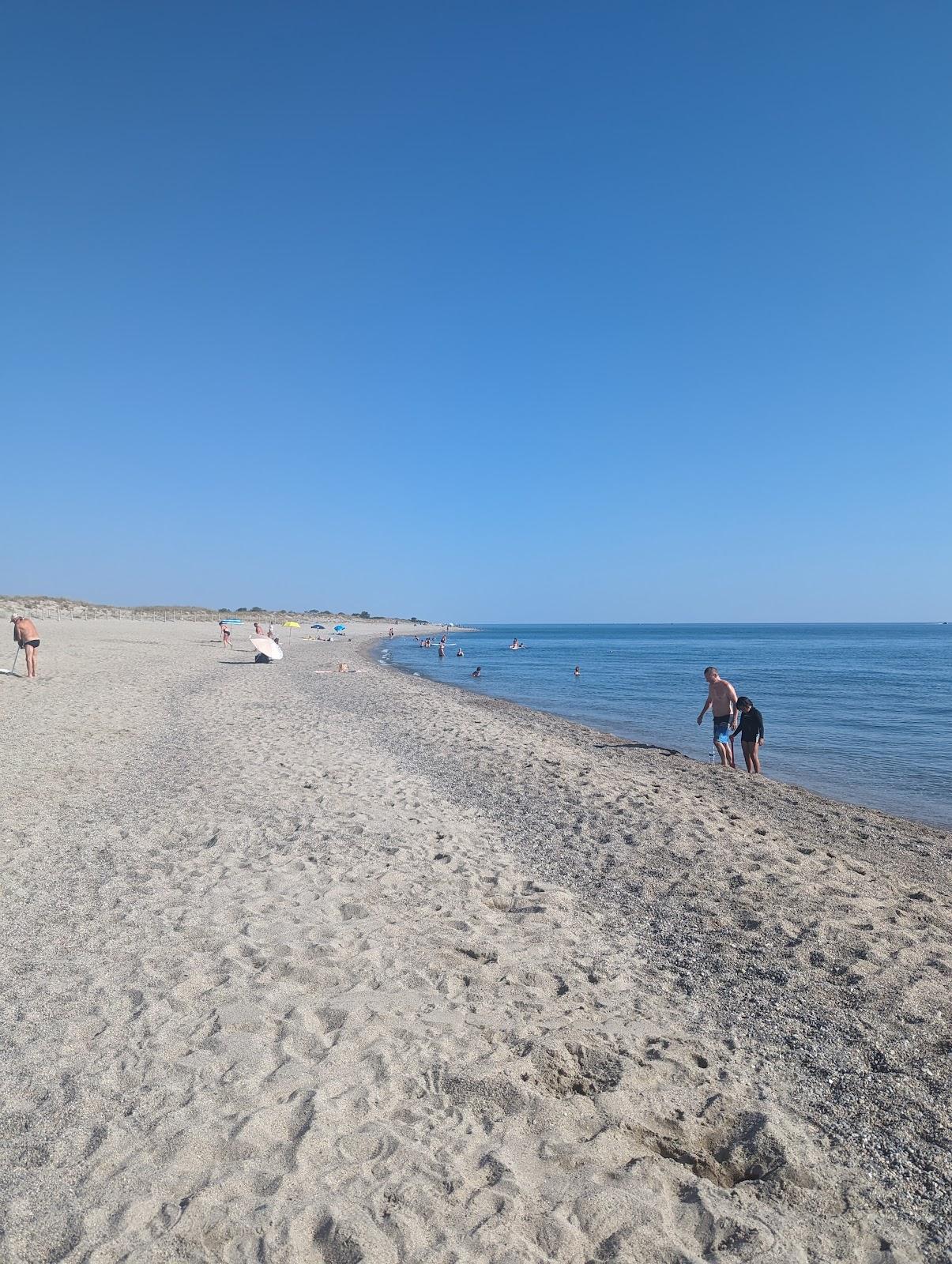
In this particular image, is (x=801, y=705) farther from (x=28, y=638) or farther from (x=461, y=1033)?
(x=28, y=638)

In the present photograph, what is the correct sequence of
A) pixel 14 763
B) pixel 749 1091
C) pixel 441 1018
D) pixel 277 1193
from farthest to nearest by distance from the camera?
1. pixel 14 763
2. pixel 441 1018
3. pixel 749 1091
4. pixel 277 1193

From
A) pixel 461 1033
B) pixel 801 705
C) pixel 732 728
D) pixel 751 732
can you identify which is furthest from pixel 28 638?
pixel 801 705

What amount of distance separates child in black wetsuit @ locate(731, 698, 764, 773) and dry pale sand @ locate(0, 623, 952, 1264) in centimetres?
378

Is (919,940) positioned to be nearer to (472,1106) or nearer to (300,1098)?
(472,1106)

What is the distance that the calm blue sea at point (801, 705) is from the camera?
44.5 feet

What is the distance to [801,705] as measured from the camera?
82.1 feet

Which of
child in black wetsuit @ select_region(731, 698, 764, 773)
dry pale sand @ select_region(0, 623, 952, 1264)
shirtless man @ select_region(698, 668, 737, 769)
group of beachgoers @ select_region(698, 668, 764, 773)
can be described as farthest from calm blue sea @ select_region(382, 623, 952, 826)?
dry pale sand @ select_region(0, 623, 952, 1264)

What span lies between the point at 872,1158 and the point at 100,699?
16515 millimetres

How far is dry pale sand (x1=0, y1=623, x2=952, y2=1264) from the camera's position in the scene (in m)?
2.83

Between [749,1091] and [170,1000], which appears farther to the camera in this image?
[170,1000]

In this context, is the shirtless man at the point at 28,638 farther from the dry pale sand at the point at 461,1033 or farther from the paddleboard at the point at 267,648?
the paddleboard at the point at 267,648

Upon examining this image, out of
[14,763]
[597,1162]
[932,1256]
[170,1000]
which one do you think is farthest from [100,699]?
[932,1256]

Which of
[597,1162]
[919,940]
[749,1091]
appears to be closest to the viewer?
[597,1162]

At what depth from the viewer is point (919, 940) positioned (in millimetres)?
5434
